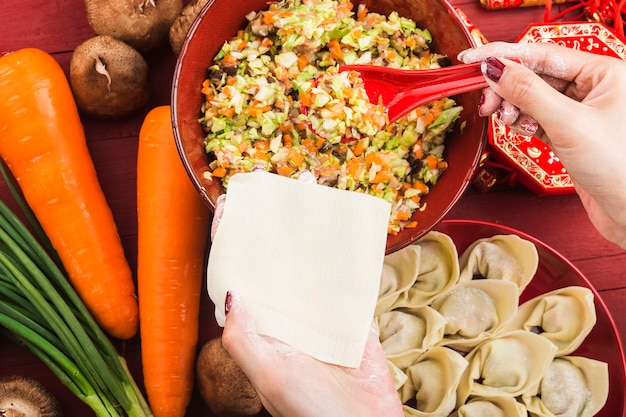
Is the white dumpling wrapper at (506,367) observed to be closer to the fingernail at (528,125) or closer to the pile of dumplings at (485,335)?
the pile of dumplings at (485,335)

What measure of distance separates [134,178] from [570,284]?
1379 millimetres

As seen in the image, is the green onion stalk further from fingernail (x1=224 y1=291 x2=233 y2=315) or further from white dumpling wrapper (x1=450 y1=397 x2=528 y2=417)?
white dumpling wrapper (x1=450 y1=397 x2=528 y2=417)

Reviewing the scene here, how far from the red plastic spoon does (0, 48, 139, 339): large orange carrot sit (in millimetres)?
875

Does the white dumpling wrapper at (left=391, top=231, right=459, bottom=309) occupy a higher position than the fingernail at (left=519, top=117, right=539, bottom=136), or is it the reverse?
the fingernail at (left=519, top=117, right=539, bottom=136)

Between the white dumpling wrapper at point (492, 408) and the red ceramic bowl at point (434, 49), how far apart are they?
23.8 inches

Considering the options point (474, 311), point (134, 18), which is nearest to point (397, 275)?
point (474, 311)

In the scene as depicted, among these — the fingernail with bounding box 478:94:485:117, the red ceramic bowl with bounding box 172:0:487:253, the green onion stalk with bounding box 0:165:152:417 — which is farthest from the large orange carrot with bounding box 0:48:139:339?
the fingernail with bounding box 478:94:485:117

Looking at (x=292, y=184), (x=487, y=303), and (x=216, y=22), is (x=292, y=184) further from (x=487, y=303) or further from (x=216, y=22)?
Answer: (x=487, y=303)

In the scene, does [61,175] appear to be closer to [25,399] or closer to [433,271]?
[25,399]

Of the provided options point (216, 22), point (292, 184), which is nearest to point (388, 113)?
point (292, 184)

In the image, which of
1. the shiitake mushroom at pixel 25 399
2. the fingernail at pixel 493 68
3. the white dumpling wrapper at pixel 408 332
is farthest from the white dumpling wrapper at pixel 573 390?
the shiitake mushroom at pixel 25 399

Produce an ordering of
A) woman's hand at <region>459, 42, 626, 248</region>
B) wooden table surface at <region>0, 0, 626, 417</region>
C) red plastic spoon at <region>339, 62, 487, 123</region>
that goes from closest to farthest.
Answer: woman's hand at <region>459, 42, 626, 248</region> < red plastic spoon at <region>339, 62, 487, 123</region> < wooden table surface at <region>0, 0, 626, 417</region>

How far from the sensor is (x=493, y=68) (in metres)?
1.30

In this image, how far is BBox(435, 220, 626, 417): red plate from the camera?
5.49ft
